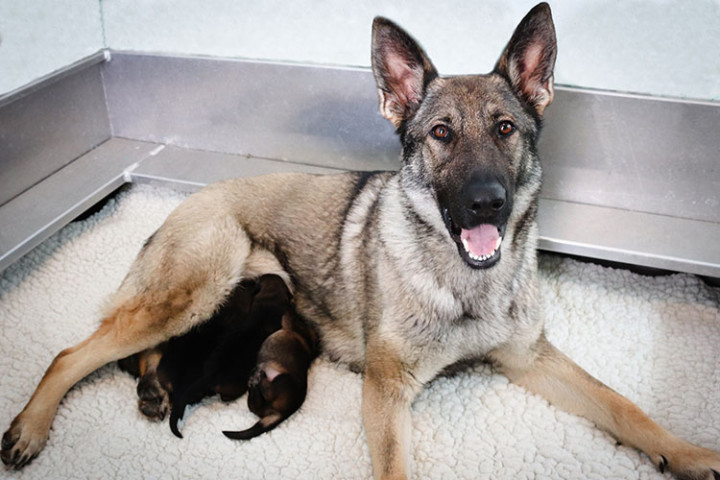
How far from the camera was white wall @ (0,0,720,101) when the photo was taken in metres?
3.04

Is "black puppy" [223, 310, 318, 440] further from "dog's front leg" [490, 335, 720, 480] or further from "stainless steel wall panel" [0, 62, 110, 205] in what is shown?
"stainless steel wall panel" [0, 62, 110, 205]

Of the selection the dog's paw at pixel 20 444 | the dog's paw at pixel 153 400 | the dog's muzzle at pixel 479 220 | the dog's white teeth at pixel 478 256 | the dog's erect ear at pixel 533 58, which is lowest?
the dog's paw at pixel 20 444

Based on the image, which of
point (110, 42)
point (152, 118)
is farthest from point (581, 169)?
point (110, 42)

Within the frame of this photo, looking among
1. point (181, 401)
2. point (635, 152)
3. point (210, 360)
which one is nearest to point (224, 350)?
point (210, 360)

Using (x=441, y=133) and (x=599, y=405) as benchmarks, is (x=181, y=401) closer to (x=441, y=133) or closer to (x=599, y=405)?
(x=441, y=133)

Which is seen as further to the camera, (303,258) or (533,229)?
(303,258)

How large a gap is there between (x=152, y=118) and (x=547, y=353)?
2.79m

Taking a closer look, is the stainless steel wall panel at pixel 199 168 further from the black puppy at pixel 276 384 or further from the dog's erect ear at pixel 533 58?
the dog's erect ear at pixel 533 58

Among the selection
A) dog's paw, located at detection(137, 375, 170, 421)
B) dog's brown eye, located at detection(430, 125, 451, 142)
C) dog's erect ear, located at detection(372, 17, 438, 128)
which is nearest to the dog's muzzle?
dog's brown eye, located at detection(430, 125, 451, 142)

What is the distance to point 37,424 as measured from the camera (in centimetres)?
236

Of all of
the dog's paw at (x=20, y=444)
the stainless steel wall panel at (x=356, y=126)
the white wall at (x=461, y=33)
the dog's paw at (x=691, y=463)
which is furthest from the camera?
the stainless steel wall panel at (x=356, y=126)

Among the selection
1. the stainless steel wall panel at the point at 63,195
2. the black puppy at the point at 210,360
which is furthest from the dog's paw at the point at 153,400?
the stainless steel wall panel at the point at 63,195

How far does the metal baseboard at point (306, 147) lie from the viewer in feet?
10.2

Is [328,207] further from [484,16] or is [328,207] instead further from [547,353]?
[484,16]
